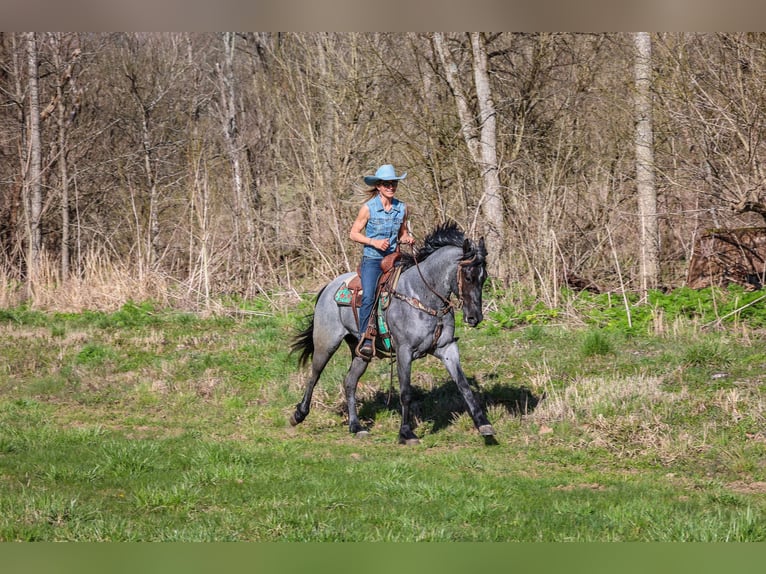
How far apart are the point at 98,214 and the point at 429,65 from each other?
12612 mm

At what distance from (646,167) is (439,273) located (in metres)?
10.2

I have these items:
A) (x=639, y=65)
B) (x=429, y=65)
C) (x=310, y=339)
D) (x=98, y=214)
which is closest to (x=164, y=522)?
(x=310, y=339)

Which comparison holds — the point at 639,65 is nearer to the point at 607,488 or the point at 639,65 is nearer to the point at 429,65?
the point at 429,65

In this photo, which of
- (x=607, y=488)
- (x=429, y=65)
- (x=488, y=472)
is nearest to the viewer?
(x=607, y=488)

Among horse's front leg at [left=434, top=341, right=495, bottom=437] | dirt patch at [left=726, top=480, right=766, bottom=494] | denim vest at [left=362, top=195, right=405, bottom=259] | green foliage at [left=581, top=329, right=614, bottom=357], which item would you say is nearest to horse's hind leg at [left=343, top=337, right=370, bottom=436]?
horse's front leg at [left=434, top=341, right=495, bottom=437]

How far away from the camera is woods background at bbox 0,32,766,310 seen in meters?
16.5

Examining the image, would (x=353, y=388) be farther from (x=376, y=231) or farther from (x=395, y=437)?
(x=376, y=231)

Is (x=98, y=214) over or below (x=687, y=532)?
over

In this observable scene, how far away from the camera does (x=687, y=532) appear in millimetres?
6117

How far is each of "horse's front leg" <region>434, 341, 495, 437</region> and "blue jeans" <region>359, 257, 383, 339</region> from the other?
3.10 ft

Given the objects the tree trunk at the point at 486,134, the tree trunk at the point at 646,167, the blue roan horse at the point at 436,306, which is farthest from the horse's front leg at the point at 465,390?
the tree trunk at the point at 486,134

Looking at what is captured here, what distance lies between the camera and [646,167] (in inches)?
723

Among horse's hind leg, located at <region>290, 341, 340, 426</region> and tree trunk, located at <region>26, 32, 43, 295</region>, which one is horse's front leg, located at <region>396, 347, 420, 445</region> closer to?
horse's hind leg, located at <region>290, 341, 340, 426</region>

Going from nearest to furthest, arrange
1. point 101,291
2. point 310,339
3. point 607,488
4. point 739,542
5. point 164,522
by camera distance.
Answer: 1. point 739,542
2. point 164,522
3. point 607,488
4. point 310,339
5. point 101,291
